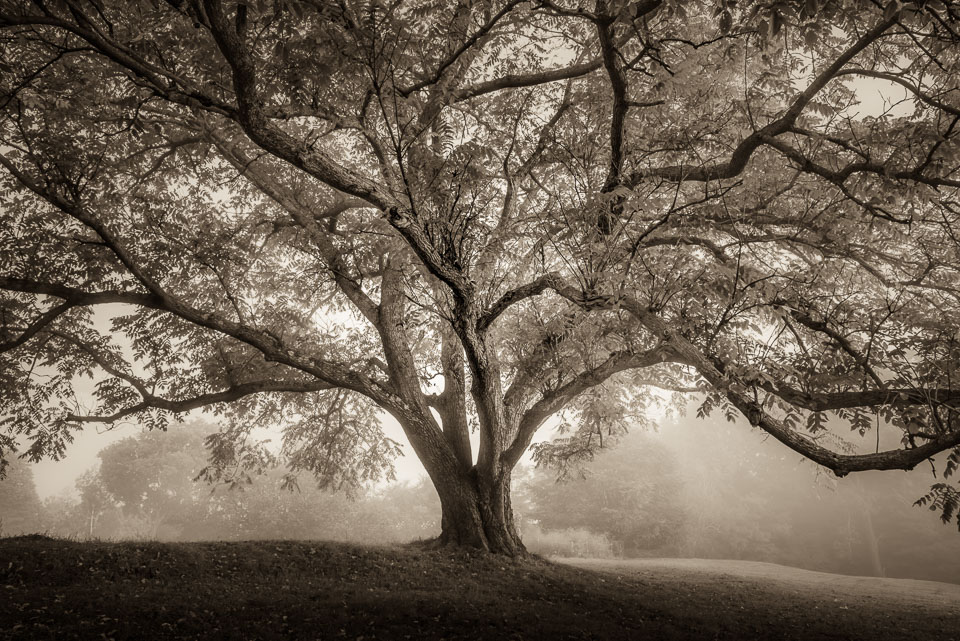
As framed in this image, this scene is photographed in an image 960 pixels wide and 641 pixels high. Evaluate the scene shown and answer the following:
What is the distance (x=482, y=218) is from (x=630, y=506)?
3349 cm

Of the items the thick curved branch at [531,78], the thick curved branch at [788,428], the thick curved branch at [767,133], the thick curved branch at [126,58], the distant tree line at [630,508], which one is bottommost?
the distant tree line at [630,508]

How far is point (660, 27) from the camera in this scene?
710 cm

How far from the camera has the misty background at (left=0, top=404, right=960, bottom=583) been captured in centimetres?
3269

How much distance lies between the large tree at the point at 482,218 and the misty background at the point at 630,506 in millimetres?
15518

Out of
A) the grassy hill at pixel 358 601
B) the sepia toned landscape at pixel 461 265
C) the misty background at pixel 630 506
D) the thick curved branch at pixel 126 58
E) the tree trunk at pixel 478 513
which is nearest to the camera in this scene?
the thick curved branch at pixel 126 58

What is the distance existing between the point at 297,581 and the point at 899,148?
31.2ft

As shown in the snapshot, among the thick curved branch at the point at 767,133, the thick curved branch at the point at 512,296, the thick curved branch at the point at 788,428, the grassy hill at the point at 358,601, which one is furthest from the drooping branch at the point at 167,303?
the thick curved branch at the point at 767,133

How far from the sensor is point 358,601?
6.33m

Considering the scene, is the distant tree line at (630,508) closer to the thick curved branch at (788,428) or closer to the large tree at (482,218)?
the large tree at (482,218)

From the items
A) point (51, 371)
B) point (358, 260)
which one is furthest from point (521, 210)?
point (51, 371)

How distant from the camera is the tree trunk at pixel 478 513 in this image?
939cm

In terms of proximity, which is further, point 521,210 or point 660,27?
point 521,210

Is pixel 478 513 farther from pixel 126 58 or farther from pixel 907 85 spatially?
pixel 907 85

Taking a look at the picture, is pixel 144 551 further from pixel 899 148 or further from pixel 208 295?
pixel 899 148
